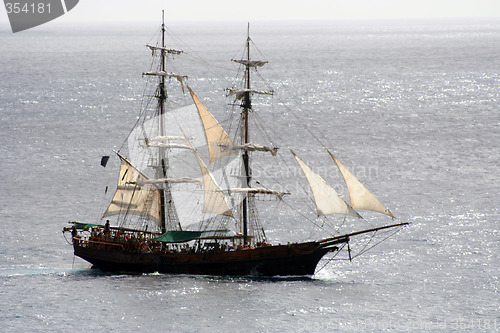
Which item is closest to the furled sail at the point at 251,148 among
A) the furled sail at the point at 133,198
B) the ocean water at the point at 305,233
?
the furled sail at the point at 133,198

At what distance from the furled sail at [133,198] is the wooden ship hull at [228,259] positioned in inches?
167

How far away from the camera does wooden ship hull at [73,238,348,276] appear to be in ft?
194

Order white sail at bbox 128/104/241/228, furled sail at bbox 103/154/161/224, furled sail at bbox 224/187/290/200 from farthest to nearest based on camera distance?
1. furled sail at bbox 103/154/161/224
2. white sail at bbox 128/104/241/228
3. furled sail at bbox 224/187/290/200

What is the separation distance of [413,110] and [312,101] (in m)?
20.5

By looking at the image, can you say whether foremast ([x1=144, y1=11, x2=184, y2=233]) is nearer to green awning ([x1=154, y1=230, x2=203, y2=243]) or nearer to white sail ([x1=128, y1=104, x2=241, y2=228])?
white sail ([x1=128, y1=104, x2=241, y2=228])

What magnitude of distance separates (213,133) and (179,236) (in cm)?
839

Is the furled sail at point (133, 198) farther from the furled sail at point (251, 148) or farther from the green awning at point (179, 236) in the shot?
the furled sail at point (251, 148)

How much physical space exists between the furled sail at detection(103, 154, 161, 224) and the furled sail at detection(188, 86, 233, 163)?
752 centimetres

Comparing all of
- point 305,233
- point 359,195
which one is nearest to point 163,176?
point 305,233

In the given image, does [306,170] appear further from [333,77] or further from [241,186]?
[333,77]

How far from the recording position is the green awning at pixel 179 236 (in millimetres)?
59469

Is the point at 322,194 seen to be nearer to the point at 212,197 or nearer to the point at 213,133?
the point at 212,197

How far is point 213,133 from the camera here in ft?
198

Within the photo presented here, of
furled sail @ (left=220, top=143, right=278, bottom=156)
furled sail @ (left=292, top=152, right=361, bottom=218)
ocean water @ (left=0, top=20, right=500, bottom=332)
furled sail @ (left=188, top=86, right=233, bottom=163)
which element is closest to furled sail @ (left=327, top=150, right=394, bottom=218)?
furled sail @ (left=292, top=152, right=361, bottom=218)
